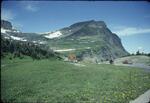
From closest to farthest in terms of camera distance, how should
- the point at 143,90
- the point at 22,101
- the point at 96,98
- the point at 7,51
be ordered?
1. the point at 22,101
2. the point at 96,98
3. the point at 143,90
4. the point at 7,51

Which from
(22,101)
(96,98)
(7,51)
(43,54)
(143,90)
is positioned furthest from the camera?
(43,54)

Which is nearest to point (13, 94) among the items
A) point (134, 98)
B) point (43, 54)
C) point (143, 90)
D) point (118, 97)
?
point (118, 97)

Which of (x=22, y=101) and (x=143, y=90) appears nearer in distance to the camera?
(x=22, y=101)

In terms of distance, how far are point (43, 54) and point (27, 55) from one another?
57.4 feet

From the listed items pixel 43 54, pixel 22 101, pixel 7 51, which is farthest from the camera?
pixel 43 54

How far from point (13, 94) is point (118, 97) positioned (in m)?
11.5

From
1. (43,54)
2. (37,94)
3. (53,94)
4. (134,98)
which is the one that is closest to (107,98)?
(134,98)

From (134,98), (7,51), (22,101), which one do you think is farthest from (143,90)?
(7,51)

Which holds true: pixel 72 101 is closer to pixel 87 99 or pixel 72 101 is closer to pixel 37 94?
pixel 87 99

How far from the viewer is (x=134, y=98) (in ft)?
90.3

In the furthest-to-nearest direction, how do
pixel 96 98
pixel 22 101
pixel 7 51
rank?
1. pixel 7 51
2. pixel 96 98
3. pixel 22 101

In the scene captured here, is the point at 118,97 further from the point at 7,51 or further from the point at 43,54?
the point at 43,54

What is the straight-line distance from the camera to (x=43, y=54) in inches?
5458

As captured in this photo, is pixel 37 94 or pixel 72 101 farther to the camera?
pixel 37 94
